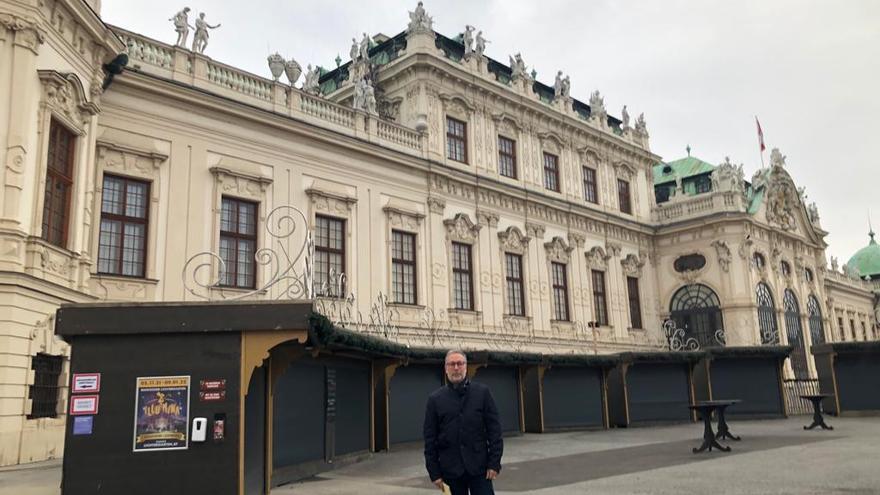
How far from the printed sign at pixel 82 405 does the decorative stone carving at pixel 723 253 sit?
33939mm

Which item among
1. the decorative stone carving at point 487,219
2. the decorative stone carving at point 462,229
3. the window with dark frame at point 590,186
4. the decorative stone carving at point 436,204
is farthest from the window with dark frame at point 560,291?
the decorative stone carving at point 436,204

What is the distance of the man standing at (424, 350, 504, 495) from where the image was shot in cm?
641

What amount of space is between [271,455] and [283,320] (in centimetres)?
253

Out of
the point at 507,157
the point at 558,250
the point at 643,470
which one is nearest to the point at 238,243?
the point at 643,470

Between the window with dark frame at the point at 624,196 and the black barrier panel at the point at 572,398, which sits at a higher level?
the window with dark frame at the point at 624,196

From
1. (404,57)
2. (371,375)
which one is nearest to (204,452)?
(371,375)

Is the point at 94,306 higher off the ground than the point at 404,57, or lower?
lower

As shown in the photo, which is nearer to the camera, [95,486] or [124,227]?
[95,486]

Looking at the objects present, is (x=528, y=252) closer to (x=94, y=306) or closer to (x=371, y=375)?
(x=371, y=375)

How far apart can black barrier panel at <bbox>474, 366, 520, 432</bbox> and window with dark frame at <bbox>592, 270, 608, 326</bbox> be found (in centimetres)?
1307

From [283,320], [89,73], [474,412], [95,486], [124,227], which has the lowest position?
[95,486]

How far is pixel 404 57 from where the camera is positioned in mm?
28656

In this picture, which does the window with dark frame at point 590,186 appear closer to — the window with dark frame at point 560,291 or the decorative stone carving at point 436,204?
the window with dark frame at point 560,291

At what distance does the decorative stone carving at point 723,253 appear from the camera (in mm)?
37250
